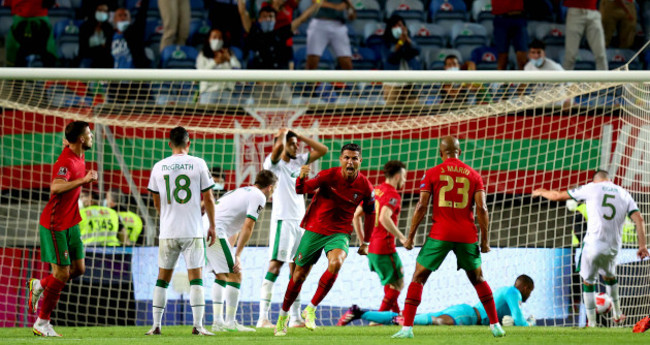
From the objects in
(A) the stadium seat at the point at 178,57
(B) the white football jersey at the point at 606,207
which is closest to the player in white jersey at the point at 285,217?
(B) the white football jersey at the point at 606,207

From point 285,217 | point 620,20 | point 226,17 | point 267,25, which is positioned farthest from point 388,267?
point 620,20

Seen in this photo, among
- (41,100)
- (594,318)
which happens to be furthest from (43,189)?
(594,318)

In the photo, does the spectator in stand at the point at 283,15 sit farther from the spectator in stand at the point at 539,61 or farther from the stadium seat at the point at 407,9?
the spectator in stand at the point at 539,61

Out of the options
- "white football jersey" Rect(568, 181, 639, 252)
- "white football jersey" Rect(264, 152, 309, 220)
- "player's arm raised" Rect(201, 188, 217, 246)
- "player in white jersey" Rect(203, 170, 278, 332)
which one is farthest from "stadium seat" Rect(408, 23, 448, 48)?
"player's arm raised" Rect(201, 188, 217, 246)

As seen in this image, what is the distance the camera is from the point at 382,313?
10250 millimetres

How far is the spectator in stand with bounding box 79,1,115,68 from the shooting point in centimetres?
1488

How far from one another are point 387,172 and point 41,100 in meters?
5.46

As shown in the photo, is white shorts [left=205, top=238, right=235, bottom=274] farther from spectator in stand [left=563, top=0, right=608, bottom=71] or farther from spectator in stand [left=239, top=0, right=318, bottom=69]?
spectator in stand [left=563, top=0, right=608, bottom=71]

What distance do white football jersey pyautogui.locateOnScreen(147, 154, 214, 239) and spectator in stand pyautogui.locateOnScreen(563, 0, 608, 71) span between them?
9021 mm

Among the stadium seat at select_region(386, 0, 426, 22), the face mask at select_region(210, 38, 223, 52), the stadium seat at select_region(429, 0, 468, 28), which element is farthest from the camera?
the stadium seat at select_region(429, 0, 468, 28)

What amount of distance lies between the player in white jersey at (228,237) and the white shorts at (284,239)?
0.62m

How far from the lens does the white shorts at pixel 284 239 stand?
32.0ft

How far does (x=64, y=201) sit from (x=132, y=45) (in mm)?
7001

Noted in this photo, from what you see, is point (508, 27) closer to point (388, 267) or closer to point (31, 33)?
point (388, 267)
